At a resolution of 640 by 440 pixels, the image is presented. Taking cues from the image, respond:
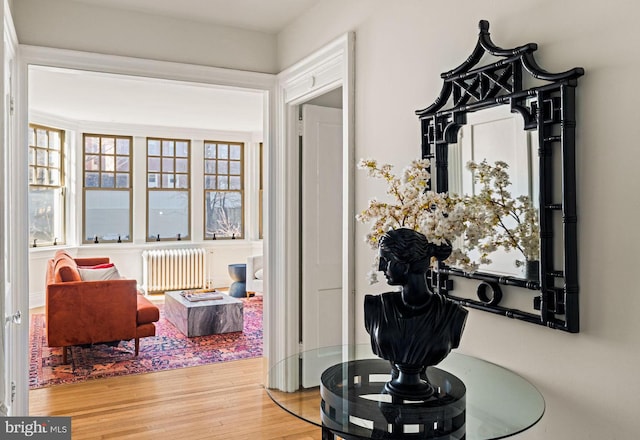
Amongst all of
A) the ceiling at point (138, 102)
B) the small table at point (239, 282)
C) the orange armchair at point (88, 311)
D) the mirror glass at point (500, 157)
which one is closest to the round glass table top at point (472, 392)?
the mirror glass at point (500, 157)

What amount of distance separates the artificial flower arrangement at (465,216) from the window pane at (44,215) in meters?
6.68

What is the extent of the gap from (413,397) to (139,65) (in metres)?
2.84

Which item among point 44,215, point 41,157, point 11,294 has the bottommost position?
point 11,294

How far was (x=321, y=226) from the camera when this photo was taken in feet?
13.0

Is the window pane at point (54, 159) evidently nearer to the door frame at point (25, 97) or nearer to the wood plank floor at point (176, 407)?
the wood plank floor at point (176, 407)

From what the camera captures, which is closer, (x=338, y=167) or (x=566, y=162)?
(x=566, y=162)

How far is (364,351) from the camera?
2.21 meters

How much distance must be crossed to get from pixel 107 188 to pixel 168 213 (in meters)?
1.02

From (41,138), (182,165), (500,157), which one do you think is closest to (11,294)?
(500,157)

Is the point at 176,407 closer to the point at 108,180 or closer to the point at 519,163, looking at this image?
the point at 519,163

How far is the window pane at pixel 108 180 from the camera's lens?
8.25 meters

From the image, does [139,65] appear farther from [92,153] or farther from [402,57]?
[92,153]

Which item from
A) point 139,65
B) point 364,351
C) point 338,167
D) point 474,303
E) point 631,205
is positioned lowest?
point 364,351

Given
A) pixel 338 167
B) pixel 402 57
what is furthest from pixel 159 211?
pixel 402 57
